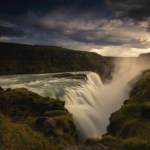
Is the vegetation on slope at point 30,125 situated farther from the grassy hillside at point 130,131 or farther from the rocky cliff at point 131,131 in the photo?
the rocky cliff at point 131,131

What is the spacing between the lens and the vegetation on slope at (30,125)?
749 cm

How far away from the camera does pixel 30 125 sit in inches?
411

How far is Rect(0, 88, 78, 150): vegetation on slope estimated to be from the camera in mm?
7492

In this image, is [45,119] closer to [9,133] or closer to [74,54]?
[9,133]

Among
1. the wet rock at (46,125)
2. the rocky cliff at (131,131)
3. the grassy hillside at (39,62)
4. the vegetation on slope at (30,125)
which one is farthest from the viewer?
the grassy hillside at (39,62)

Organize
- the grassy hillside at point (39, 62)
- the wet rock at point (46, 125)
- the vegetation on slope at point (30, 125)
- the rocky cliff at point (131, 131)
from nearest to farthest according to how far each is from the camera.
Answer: the vegetation on slope at point (30, 125)
the rocky cliff at point (131, 131)
the wet rock at point (46, 125)
the grassy hillside at point (39, 62)

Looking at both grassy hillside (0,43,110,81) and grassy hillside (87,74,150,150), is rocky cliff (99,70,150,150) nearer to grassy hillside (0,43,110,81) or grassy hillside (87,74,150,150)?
grassy hillside (87,74,150,150)

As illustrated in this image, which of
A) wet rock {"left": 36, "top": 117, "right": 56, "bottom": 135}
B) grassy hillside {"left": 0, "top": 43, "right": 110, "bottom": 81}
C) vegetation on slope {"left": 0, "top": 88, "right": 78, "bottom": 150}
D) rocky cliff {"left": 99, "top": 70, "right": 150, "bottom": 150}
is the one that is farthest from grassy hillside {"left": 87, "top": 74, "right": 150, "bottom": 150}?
grassy hillside {"left": 0, "top": 43, "right": 110, "bottom": 81}

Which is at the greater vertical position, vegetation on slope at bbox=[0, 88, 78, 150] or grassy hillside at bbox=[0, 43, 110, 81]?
grassy hillside at bbox=[0, 43, 110, 81]

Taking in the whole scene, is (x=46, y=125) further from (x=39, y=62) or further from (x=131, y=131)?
(x=39, y=62)

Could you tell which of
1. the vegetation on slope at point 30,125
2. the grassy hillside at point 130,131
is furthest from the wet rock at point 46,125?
the grassy hillside at point 130,131

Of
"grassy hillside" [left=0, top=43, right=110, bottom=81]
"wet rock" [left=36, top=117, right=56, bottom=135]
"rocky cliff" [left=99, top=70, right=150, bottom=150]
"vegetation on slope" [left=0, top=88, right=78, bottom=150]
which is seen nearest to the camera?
"vegetation on slope" [left=0, top=88, right=78, bottom=150]

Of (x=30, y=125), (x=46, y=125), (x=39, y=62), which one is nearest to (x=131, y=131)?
(x=46, y=125)

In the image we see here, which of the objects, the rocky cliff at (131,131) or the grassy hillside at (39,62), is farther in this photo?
the grassy hillside at (39,62)
